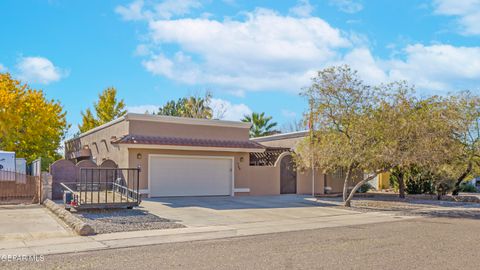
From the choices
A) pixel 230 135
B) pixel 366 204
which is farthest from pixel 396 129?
pixel 230 135

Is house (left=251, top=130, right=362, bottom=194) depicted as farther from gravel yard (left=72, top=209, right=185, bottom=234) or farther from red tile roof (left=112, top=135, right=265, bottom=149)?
gravel yard (left=72, top=209, right=185, bottom=234)

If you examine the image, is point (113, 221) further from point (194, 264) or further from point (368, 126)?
point (368, 126)

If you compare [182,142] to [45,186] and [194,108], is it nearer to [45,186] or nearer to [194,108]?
[45,186]

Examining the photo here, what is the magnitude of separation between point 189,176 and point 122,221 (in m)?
9.15

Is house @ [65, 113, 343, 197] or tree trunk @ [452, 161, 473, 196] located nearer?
house @ [65, 113, 343, 197]

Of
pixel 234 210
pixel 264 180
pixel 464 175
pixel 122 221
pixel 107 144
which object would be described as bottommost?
pixel 234 210

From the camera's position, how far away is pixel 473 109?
75.8 ft

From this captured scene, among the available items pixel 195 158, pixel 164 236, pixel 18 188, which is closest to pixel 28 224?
pixel 164 236

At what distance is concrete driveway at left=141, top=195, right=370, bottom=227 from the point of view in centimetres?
1490

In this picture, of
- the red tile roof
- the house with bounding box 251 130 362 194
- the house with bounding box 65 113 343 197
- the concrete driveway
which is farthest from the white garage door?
the house with bounding box 251 130 362 194

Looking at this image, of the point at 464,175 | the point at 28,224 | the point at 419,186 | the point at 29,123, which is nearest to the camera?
the point at 28,224

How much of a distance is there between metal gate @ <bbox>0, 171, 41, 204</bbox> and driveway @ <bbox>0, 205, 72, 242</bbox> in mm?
1415

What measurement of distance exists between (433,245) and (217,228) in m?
5.64

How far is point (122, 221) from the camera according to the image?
13.5 metres
